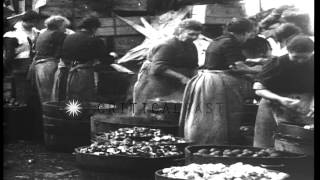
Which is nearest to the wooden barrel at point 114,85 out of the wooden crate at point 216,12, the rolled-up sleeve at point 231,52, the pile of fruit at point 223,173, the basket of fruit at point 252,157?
the wooden crate at point 216,12

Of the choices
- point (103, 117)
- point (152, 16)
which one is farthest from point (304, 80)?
point (103, 117)

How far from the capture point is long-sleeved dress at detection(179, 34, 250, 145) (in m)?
7.22

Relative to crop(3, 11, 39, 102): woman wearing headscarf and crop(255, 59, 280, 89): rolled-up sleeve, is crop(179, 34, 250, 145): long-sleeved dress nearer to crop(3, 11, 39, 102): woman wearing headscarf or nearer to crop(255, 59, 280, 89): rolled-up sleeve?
crop(255, 59, 280, 89): rolled-up sleeve

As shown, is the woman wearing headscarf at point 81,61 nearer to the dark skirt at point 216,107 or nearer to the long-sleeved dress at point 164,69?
the long-sleeved dress at point 164,69

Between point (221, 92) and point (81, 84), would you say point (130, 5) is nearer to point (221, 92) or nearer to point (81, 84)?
point (81, 84)

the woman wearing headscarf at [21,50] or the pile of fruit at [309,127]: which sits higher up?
the woman wearing headscarf at [21,50]

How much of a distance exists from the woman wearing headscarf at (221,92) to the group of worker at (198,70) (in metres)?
0.01

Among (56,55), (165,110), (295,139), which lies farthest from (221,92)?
(56,55)

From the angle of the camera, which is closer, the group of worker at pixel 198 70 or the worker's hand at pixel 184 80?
the group of worker at pixel 198 70

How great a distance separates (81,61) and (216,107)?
7.97 ft

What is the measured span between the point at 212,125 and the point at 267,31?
4.32 feet

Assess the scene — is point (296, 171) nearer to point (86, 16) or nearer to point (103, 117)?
point (103, 117)

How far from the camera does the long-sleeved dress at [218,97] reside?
722 cm

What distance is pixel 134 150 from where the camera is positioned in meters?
6.61
